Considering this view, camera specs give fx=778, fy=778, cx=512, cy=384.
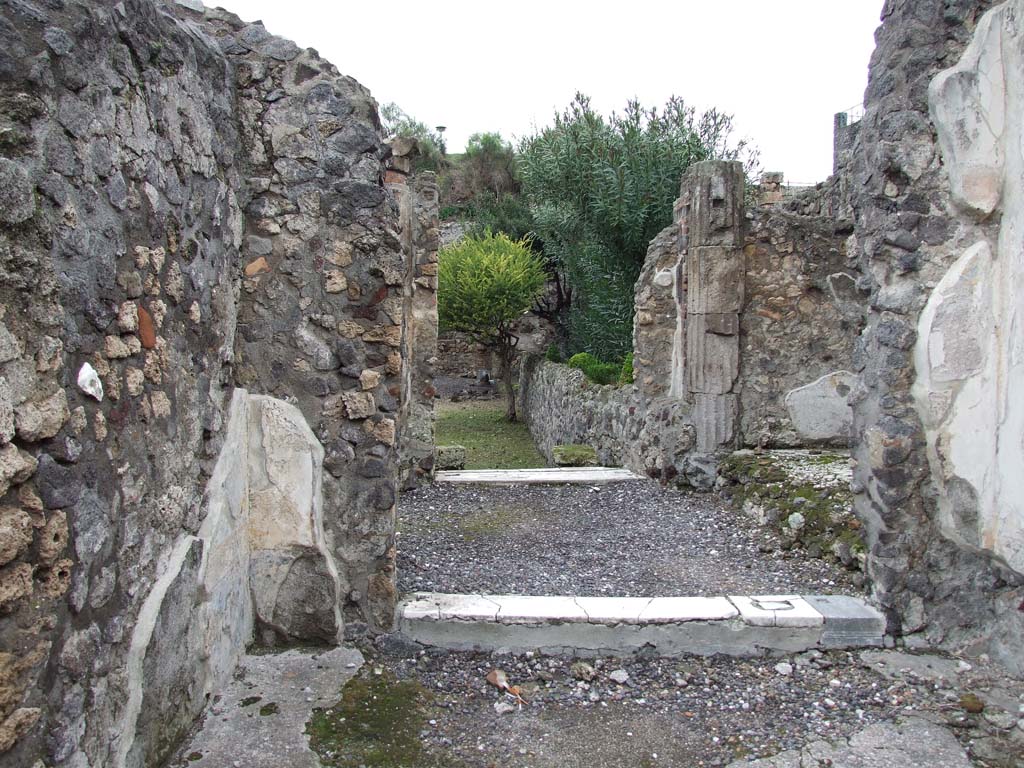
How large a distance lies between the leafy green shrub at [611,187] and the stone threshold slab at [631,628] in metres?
8.85

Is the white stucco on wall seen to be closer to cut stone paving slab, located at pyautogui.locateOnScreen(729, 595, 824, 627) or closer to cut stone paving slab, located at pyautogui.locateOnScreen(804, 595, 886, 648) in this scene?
cut stone paving slab, located at pyautogui.locateOnScreen(804, 595, 886, 648)

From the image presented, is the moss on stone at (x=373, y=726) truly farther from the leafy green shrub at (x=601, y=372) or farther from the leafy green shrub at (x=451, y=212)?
the leafy green shrub at (x=451, y=212)

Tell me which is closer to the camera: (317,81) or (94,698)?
(94,698)

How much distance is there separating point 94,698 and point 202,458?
920 mm

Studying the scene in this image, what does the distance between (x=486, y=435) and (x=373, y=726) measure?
10457 millimetres

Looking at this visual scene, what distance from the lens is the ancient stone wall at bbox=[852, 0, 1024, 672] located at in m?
3.14

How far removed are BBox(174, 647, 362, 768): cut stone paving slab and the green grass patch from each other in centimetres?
661

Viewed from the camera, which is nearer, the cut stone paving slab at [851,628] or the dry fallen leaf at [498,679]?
the dry fallen leaf at [498,679]

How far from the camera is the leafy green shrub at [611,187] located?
11961 millimetres

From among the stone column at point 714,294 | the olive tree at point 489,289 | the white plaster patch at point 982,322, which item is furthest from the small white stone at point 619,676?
the olive tree at point 489,289

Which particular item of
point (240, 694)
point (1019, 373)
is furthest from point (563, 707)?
point (1019, 373)

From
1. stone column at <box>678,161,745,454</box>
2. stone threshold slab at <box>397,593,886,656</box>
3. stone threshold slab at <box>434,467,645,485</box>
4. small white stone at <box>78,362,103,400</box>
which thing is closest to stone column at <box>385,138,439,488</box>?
stone threshold slab at <box>434,467,645,485</box>

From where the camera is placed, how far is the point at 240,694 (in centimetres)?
288

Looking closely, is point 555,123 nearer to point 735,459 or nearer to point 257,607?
point 735,459
